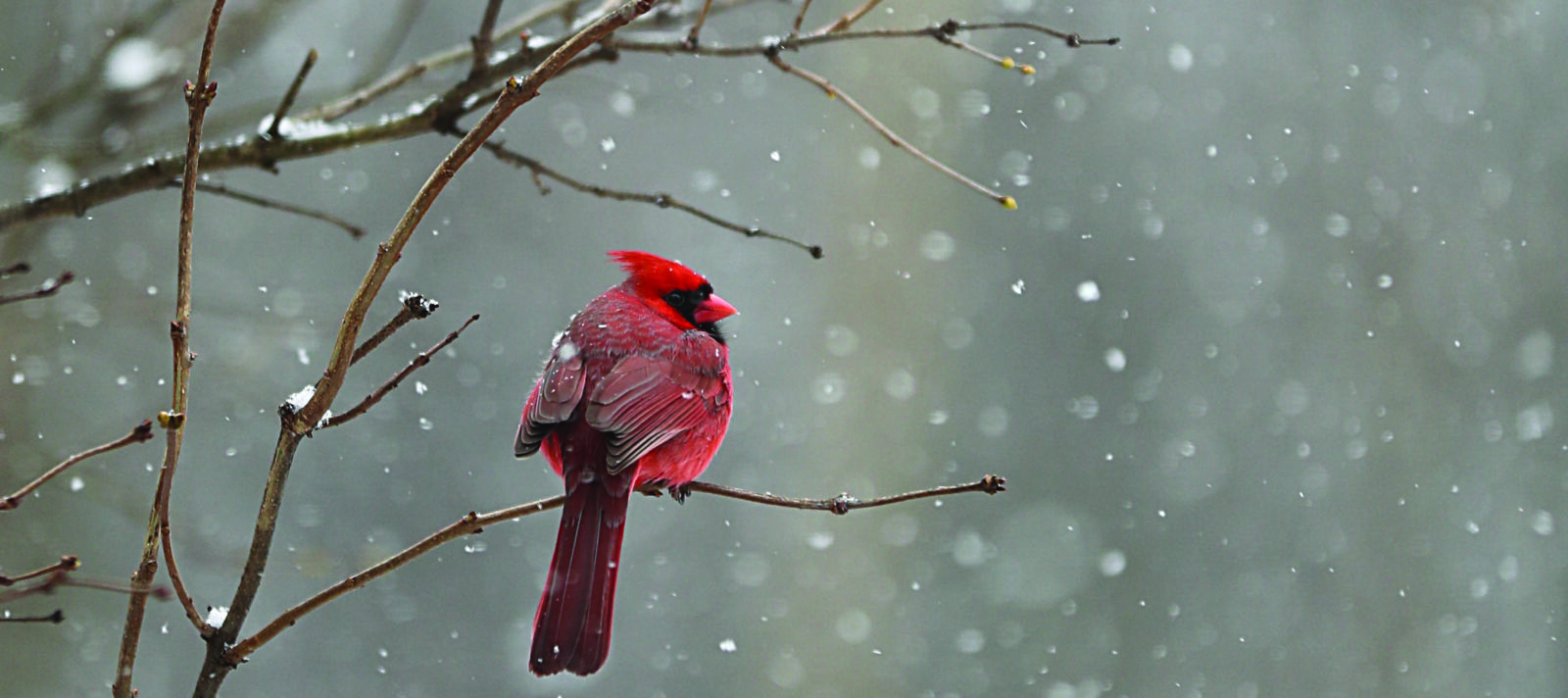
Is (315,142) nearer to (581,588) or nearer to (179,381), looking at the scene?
(581,588)

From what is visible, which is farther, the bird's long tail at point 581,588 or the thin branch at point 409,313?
the bird's long tail at point 581,588

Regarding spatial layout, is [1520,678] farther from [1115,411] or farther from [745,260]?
[745,260]

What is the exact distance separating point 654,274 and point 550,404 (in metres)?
0.39

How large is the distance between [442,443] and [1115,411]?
341cm

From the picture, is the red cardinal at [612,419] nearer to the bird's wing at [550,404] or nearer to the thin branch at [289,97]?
the bird's wing at [550,404]

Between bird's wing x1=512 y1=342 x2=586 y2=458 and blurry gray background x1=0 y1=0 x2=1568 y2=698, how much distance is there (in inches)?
163

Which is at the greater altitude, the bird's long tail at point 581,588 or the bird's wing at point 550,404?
the bird's wing at point 550,404

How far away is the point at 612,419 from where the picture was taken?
175 cm

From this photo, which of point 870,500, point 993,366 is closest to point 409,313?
point 870,500

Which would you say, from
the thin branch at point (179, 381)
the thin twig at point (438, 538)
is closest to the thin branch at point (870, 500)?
the thin twig at point (438, 538)

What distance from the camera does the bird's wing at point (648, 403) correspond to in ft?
5.66

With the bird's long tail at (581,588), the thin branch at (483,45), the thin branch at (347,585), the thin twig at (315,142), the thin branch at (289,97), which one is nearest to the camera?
the thin branch at (347,585)

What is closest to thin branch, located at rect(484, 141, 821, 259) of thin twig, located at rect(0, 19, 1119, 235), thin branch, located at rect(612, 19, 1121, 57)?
thin twig, located at rect(0, 19, 1119, 235)

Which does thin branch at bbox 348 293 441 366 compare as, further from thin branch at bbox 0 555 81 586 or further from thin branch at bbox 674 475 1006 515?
thin branch at bbox 674 475 1006 515
